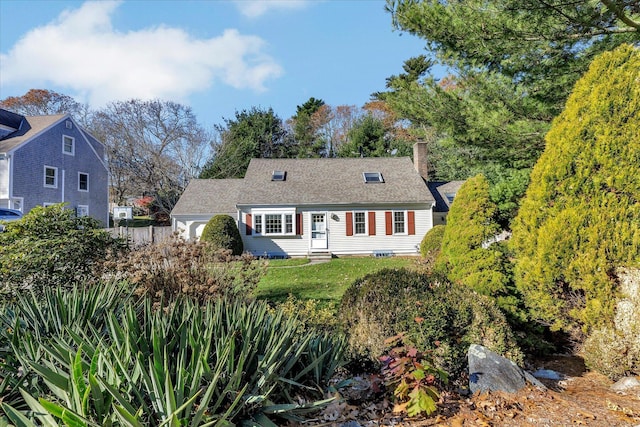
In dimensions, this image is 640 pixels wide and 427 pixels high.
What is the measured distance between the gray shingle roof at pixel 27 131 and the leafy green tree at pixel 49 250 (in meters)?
18.7

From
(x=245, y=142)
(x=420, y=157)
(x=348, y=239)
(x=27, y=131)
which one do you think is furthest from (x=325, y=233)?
(x=27, y=131)

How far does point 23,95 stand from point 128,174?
1482cm

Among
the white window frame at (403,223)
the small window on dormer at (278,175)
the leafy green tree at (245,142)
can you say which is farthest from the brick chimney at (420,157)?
the leafy green tree at (245,142)

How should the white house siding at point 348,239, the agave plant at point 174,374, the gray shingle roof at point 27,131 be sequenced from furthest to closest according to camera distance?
the gray shingle roof at point 27,131
the white house siding at point 348,239
the agave plant at point 174,374

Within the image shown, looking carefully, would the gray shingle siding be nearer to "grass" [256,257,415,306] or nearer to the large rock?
"grass" [256,257,415,306]

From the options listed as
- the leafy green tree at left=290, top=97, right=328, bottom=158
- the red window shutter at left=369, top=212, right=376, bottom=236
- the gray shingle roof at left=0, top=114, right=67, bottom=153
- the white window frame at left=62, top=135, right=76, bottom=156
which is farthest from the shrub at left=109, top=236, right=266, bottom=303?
the leafy green tree at left=290, top=97, right=328, bottom=158

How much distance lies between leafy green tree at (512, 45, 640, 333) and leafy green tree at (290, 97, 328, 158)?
29406 millimetres

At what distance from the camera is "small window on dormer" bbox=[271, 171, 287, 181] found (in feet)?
64.0

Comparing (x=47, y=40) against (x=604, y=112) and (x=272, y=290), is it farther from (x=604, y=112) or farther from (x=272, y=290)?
(x=604, y=112)

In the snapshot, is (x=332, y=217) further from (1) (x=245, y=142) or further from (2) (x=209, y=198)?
(1) (x=245, y=142)

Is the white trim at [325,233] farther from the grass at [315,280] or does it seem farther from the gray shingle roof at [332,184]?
the grass at [315,280]

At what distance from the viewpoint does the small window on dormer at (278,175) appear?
19.5 metres

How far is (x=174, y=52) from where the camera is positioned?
937cm

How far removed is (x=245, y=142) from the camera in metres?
31.5
